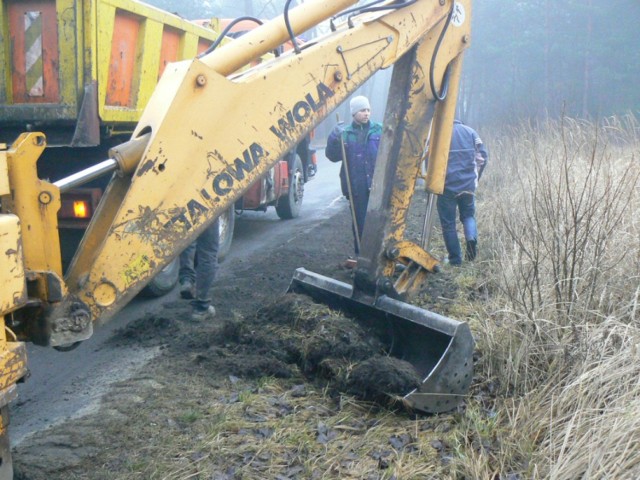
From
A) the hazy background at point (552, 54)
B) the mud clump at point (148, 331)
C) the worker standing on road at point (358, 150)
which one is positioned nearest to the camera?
the mud clump at point (148, 331)

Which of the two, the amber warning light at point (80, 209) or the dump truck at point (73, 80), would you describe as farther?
the amber warning light at point (80, 209)

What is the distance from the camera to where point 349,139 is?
6.80 metres

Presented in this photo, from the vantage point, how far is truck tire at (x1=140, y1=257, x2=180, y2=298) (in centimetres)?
634

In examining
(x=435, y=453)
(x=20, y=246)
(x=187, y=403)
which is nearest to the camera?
(x=20, y=246)

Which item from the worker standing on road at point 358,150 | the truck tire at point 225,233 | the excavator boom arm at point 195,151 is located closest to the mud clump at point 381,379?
the excavator boom arm at point 195,151

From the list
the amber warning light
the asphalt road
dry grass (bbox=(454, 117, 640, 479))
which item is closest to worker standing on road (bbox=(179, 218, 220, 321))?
the asphalt road

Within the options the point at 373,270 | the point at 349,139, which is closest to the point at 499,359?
the point at 373,270

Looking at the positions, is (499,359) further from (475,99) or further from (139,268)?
(475,99)

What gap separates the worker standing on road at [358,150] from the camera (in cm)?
674

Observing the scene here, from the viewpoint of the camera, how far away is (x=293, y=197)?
441 inches

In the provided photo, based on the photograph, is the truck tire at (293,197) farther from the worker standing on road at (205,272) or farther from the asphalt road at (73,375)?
the worker standing on road at (205,272)

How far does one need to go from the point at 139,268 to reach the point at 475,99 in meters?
35.9

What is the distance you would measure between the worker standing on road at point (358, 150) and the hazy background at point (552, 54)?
16.7 metres

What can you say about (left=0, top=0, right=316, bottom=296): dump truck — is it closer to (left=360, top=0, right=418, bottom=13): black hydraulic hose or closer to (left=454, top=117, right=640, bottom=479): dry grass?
(left=360, top=0, right=418, bottom=13): black hydraulic hose
